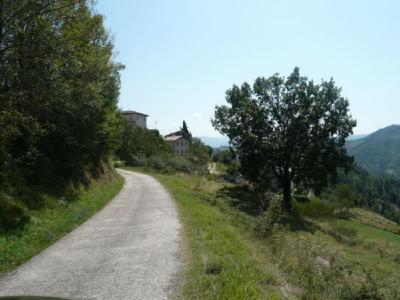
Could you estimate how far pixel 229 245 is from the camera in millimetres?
12766

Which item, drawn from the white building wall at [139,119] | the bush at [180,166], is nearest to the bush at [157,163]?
the bush at [180,166]

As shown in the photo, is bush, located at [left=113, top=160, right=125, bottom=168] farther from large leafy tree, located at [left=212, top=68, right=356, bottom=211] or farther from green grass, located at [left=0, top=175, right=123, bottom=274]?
green grass, located at [left=0, top=175, right=123, bottom=274]

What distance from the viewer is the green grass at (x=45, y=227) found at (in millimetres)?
11656

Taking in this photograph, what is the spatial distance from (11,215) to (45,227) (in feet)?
4.28

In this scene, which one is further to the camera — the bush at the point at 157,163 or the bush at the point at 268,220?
the bush at the point at 157,163

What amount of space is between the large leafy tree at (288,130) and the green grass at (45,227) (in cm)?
2066

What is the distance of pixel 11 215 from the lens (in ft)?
49.6

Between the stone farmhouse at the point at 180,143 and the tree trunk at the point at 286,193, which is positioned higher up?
the stone farmhouse at the point at 180,143

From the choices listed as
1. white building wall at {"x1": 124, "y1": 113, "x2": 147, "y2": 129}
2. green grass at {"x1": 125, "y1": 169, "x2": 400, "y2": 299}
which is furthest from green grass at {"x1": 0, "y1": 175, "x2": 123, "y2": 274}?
white building wall at {"x1": 124, "y1": 113, "x2": 147, "y2": 129}

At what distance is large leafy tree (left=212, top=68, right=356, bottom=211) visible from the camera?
40.1 m

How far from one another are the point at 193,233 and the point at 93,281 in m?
5.89

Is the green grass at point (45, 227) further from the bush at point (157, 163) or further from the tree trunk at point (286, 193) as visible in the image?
the bush at point (157, 163)

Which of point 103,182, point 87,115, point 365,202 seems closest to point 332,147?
point 103,182

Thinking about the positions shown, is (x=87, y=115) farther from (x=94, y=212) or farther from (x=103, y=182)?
(x=103, y=182)
